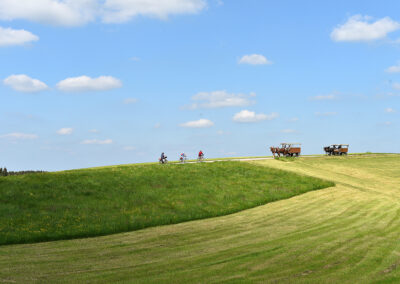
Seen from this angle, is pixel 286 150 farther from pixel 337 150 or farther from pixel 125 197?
pixel 125 197

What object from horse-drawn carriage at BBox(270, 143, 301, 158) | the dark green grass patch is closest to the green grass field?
the dark green grass patch

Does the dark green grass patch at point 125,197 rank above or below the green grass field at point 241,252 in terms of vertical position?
above

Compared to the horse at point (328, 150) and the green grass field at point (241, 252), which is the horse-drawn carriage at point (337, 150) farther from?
the green grass field at point (241, 252)

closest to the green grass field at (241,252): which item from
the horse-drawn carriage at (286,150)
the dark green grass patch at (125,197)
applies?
the dark green grass patch at (125,197)

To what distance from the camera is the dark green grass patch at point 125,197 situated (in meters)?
22.2

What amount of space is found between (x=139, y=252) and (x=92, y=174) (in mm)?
17737

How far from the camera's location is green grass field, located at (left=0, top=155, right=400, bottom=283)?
12.3 metres

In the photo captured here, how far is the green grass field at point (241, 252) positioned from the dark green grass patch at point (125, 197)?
1.84 m

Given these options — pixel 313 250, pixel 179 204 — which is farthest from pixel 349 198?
pixel 313 250

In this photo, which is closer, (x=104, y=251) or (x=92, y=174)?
(x=104, y=251)

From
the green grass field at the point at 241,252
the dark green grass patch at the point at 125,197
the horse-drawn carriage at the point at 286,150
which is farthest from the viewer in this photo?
the horse-drawn carriage at the point at 286,150

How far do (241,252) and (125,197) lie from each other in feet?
49.1

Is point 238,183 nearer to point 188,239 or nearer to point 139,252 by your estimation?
point 188,239

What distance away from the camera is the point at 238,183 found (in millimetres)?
35406
